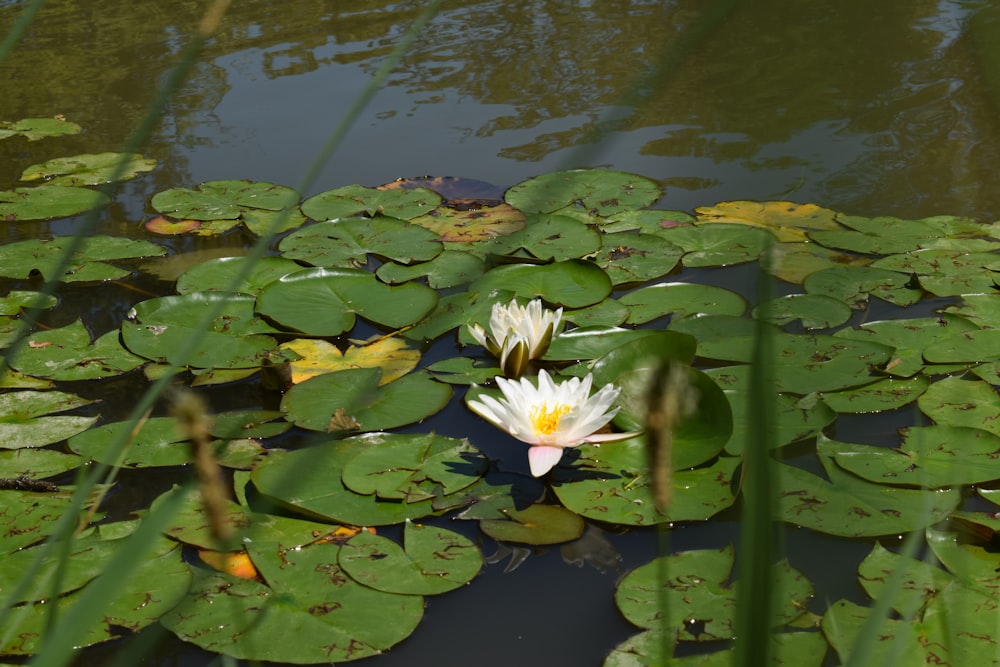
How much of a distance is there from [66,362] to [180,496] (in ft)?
5.59

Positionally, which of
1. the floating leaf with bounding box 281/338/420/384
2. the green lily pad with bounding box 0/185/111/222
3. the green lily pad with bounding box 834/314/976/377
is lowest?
the green lily pad with bounding box 834/314/976/377

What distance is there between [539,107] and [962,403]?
209cm

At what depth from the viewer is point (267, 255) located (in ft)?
8.21

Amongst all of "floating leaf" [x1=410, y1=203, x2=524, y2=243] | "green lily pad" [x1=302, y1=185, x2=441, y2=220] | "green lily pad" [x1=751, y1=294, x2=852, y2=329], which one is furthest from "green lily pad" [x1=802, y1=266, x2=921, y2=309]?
"green lily pad" [x1=302, y1=185, x2=441, y2=220]

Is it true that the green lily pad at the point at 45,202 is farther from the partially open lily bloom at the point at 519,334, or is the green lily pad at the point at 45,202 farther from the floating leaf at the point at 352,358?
the partially open lily bloom at the point at 519,334

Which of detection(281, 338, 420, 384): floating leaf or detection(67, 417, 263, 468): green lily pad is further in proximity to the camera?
detection(281, 338, 420, 384): floating leaf

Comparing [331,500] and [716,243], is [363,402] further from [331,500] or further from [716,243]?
[716,243]

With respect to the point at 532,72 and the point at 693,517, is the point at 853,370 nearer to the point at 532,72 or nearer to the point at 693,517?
the point at 693,517

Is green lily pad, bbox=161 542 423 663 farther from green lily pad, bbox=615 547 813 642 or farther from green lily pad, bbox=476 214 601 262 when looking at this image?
green lily pad, bbox=476 214 601 262

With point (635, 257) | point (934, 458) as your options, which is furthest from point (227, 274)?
point (934, 458)

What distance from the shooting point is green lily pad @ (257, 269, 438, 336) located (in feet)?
7.04

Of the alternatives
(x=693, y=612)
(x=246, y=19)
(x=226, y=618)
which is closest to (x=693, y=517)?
(x=693, y=612)

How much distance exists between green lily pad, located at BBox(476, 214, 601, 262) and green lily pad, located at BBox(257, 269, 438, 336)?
0.27 meters

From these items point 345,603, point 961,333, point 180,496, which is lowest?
point 961,333
